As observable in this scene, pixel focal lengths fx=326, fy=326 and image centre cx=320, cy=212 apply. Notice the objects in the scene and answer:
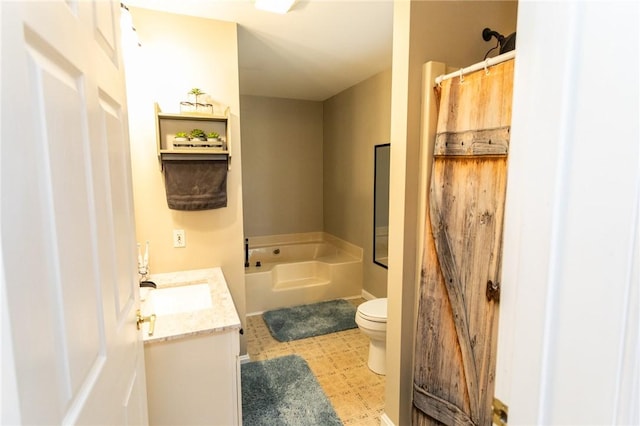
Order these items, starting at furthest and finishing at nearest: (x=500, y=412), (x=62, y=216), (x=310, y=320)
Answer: (x=310, y=320), (x=500, y=412), (x=62, y=216)

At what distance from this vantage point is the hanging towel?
2.19 meters

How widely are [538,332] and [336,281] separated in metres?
3.31

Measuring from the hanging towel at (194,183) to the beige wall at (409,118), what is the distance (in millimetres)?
1224

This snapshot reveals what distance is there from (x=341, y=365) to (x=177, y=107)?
7.50ft

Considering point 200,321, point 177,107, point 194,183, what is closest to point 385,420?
point 200,321

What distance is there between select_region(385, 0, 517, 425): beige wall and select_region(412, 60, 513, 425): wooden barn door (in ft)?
0.39

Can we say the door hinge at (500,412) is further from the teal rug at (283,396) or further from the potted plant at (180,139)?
the potted plant at (180,139)

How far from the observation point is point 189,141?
2.18 metres

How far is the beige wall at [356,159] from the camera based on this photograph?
3.48 m

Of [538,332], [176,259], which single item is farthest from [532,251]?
[176,259]

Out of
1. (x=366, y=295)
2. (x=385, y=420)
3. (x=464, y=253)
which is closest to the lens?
(x=464, y=253)

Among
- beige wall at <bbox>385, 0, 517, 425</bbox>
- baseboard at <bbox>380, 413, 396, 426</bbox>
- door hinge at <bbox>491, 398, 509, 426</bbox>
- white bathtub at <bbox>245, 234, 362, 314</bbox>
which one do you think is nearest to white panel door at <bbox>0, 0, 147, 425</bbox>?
door hinge at <bbox>491, 398, 509, 426</bbox>

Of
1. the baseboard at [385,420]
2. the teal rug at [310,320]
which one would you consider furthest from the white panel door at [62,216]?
the teal rug at [310,320]

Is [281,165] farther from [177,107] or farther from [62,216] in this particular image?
[62,216]
